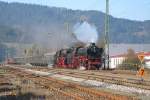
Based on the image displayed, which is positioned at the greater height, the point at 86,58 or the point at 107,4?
the point at 107,4

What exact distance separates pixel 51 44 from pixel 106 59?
122 m

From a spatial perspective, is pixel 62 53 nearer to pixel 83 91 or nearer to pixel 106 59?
pixel 106 59

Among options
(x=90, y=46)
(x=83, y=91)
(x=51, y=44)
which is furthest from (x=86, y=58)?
(x=51, y=44)

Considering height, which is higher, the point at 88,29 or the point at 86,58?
the point at 88,29

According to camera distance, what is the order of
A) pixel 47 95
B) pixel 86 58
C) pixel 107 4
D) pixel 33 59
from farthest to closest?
pixel 33 59, pixel 107 4, pixel 86 58, pixel 47 95

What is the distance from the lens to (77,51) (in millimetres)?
56906

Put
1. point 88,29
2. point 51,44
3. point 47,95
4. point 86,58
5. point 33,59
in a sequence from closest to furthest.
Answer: point 47,95, point 86,58, point 88,29, point 33,59, point 51,44

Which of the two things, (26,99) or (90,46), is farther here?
(90,46)

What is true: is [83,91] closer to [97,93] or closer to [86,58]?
[97,93]

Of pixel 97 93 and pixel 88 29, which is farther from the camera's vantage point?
pixel 88 29

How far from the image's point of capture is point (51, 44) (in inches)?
7072

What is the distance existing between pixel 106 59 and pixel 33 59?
62.5 meters

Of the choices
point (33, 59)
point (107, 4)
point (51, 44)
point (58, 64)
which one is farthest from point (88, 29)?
point (51, 44)

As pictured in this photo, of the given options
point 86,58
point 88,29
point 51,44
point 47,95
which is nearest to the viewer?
point 47,95
